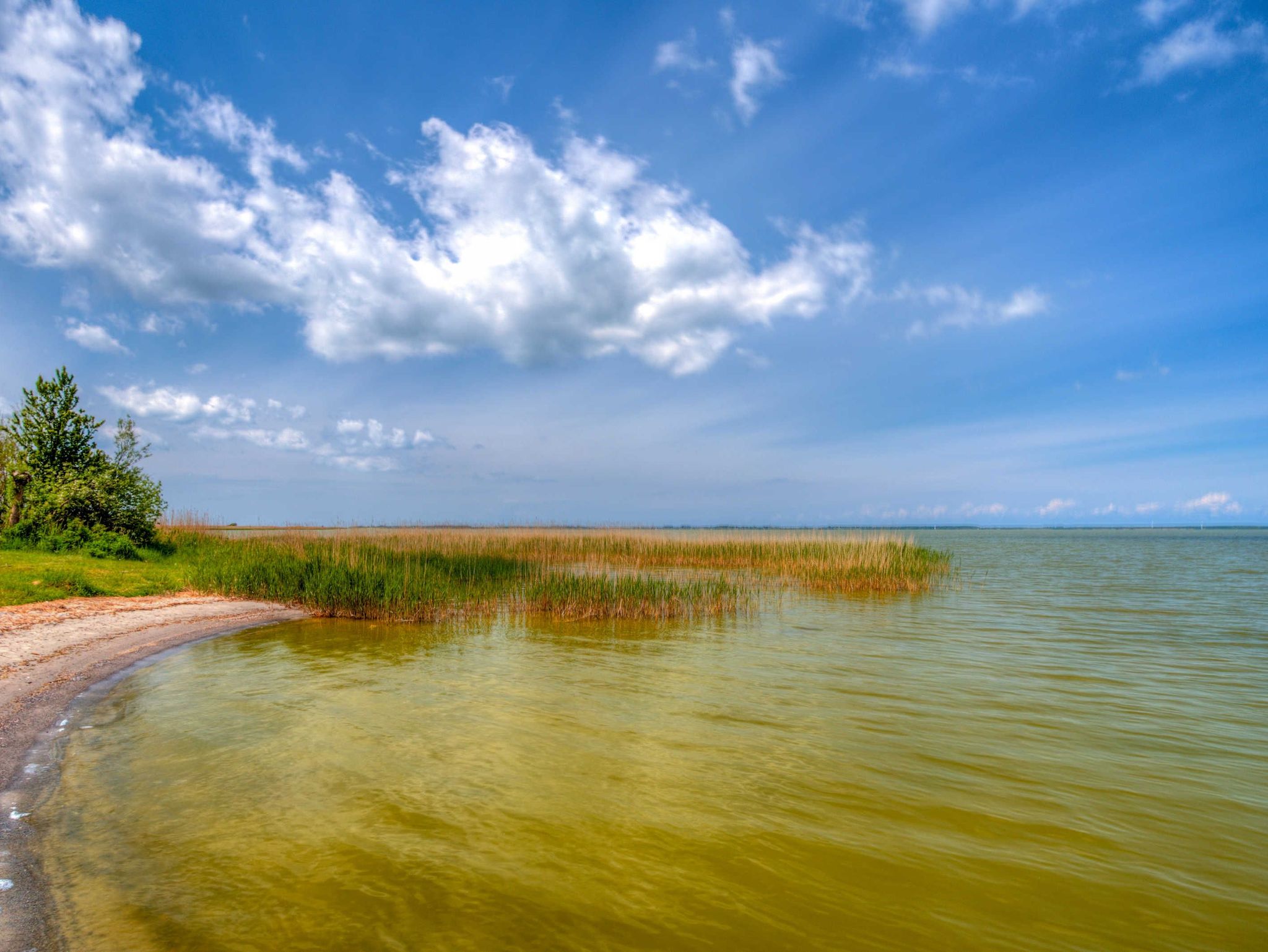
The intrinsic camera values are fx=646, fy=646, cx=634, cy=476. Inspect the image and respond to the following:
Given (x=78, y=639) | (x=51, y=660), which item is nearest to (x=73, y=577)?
(x=78, y=639)

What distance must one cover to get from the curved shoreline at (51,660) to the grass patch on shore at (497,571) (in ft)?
3.47

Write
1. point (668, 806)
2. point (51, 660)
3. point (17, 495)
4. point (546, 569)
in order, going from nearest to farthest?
point (668, 806), point (51, 660), point (17, 495), point (546, 569)

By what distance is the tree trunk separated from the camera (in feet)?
61.5

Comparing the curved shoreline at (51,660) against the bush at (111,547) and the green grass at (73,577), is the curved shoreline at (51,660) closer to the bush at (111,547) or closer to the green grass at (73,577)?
the green grass at (73,577)

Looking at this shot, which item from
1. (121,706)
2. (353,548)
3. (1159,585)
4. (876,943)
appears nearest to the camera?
(876,943)

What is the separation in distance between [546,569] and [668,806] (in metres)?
15.2

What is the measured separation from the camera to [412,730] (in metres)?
6.73

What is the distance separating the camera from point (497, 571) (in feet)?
60.9

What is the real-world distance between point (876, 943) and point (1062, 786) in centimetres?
291

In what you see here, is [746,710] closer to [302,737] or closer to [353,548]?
[302,737]

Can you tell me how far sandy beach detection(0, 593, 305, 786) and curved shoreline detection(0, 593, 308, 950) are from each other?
0.01 m

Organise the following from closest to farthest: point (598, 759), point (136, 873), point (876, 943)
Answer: point (876, 943) → point (136, 873) → point (598, 759)

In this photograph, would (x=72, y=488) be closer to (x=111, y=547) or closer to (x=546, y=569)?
(x=111, y=547)

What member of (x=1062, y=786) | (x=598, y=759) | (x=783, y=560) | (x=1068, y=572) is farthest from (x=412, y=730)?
(x=1068, y=572)
